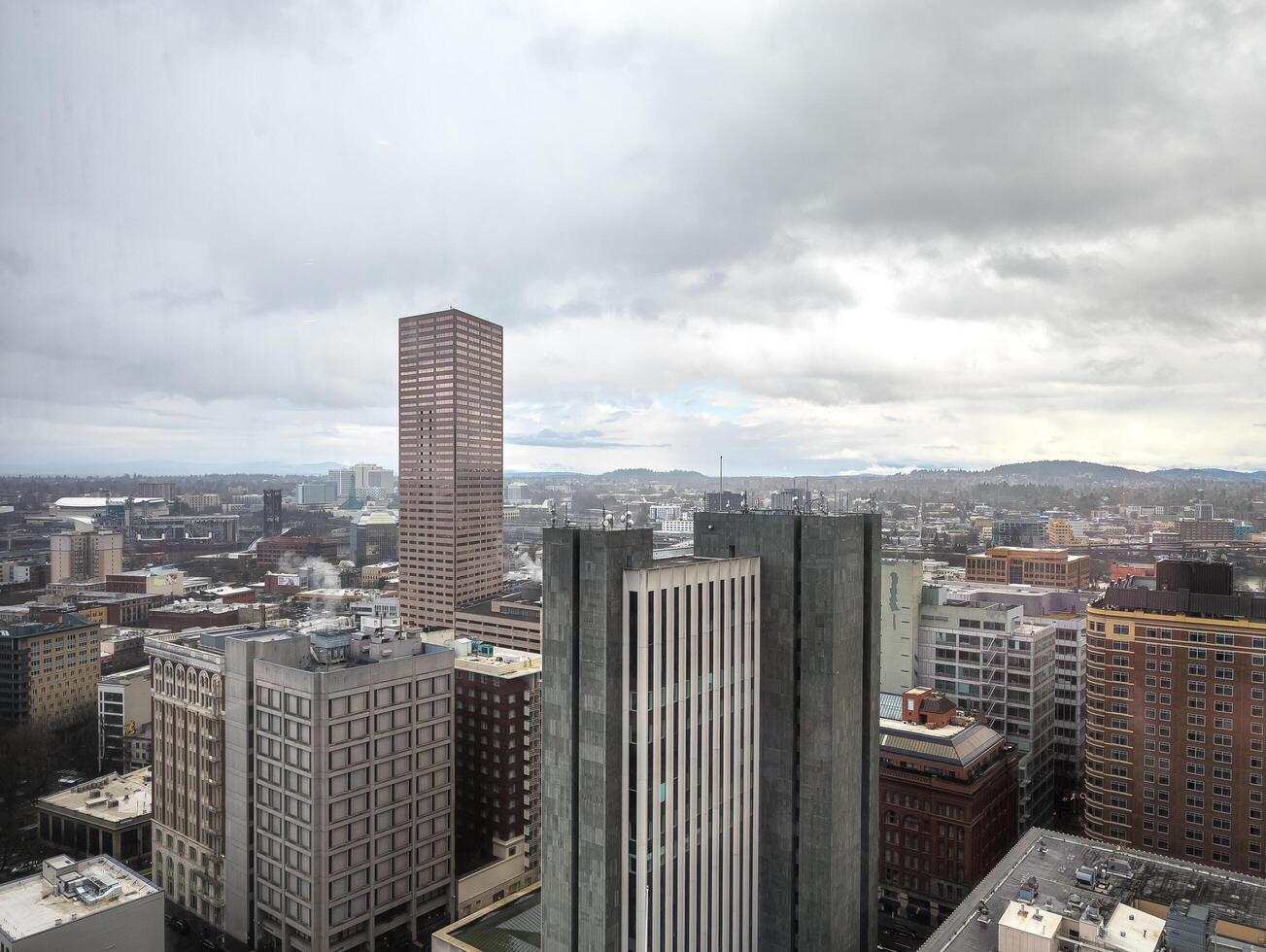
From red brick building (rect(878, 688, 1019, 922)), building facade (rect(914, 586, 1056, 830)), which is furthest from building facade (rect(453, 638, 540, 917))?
building facade (rect(914, 586, 1056, 830))

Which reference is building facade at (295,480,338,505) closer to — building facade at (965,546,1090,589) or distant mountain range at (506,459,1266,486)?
distant mountain range at (506,459,1266,486)

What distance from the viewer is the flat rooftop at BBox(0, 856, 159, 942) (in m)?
28.0

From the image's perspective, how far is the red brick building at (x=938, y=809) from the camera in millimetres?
41594

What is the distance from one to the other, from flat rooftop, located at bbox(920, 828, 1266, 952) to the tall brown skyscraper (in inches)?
3100

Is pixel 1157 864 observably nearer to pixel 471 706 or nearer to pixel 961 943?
pixel 961 943

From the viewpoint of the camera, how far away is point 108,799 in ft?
158

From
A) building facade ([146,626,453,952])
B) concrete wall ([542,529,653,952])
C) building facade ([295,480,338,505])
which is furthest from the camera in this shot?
building facade ([295,480,338,505])

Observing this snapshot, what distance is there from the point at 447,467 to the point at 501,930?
2988 inches

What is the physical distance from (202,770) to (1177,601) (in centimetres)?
5666

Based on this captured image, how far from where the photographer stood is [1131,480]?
8138 cm

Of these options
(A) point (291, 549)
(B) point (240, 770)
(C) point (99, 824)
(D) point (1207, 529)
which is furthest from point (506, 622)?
(D) point (1207, 529)

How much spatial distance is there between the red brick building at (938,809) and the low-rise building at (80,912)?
36.8 m

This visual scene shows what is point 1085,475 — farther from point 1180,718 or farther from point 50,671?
point 50,671

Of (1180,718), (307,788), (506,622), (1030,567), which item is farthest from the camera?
(1030,567)
